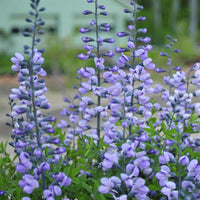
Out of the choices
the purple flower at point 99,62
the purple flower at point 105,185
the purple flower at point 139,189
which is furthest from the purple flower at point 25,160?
the purple flower at point 99,62

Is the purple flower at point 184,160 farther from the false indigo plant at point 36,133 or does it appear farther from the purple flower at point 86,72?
the purple flower at point 86,72

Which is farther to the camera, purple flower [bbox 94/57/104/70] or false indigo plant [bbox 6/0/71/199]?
purple flower [bbox 94/57/104/70]

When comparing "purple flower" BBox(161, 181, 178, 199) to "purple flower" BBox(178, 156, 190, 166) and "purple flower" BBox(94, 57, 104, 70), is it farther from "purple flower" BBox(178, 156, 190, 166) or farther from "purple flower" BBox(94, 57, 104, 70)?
"purple flower" BBox(94, 57, 104, 70)

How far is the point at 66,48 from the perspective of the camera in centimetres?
1262

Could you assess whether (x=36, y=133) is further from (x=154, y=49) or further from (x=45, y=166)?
(x=154, y=49)

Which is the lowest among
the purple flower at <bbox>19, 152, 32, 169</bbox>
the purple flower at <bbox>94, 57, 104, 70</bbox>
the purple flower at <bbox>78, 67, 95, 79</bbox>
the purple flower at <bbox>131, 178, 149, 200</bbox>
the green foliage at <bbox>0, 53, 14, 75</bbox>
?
the green foliage at <bbox>0, 53, 14, 75</bbox>

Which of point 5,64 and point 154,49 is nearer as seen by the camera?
point 5,64

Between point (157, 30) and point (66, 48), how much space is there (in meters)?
10.9

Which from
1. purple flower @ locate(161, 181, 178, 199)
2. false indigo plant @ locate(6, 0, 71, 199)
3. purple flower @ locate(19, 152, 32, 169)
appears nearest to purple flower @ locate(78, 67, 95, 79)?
false indigo plant @ locate(6, 0, 71, 199)

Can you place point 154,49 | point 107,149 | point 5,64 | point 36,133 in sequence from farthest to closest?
point 154,49 → point 5,64 → point 107,149 → point 36,133

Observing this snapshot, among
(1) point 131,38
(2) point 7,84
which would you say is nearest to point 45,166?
(1) point 131,38

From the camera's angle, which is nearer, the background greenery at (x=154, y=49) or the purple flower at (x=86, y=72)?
the purple flower at (x=86, y=72)

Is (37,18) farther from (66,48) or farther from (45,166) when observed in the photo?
(66,48)

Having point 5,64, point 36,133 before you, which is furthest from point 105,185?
point 5,64
